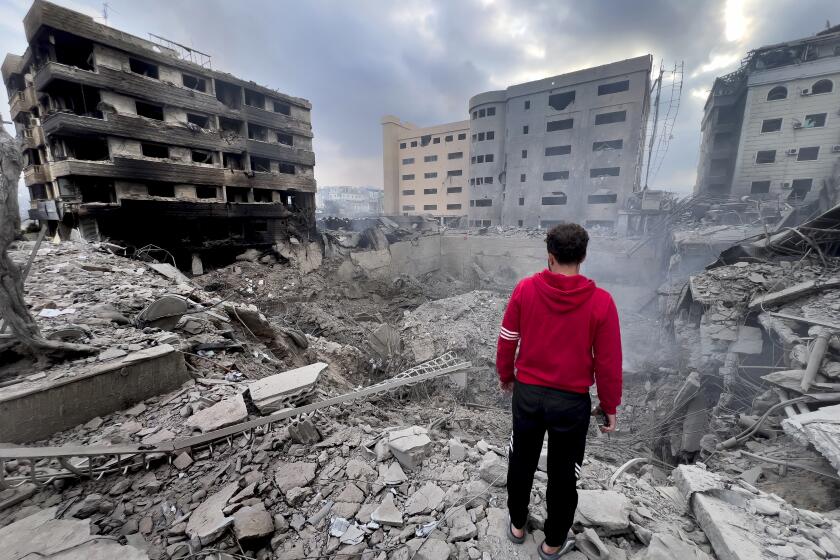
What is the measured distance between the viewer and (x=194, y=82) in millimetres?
15117

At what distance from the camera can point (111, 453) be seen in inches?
99.3

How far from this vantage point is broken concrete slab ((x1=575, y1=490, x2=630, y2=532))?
2078 millimetres

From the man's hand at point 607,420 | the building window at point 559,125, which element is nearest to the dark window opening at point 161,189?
the man's hand at point 607,420

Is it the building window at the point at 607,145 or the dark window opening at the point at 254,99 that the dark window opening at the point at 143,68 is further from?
the building window at the point at 607,145

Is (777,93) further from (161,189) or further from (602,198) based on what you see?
(161,189)

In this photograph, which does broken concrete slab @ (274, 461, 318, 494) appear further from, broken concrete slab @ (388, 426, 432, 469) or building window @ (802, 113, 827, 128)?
building window @ (802, 113, 827, 128)

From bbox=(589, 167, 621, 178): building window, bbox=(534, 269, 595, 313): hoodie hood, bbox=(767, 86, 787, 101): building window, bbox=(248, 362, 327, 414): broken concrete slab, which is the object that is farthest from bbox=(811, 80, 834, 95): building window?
bbox=(248, 362, 327, 414): broken concrete slab

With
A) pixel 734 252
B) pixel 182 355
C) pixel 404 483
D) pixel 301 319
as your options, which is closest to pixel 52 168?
pixel 301 319

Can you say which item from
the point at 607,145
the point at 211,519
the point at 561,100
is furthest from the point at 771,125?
the point at 211,519

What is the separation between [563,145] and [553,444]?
2984 centimetres

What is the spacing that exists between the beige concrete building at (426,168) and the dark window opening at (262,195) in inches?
853

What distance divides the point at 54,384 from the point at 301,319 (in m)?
9.09

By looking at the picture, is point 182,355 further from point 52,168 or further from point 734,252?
point 52,168

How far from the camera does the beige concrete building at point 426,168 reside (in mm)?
36875
